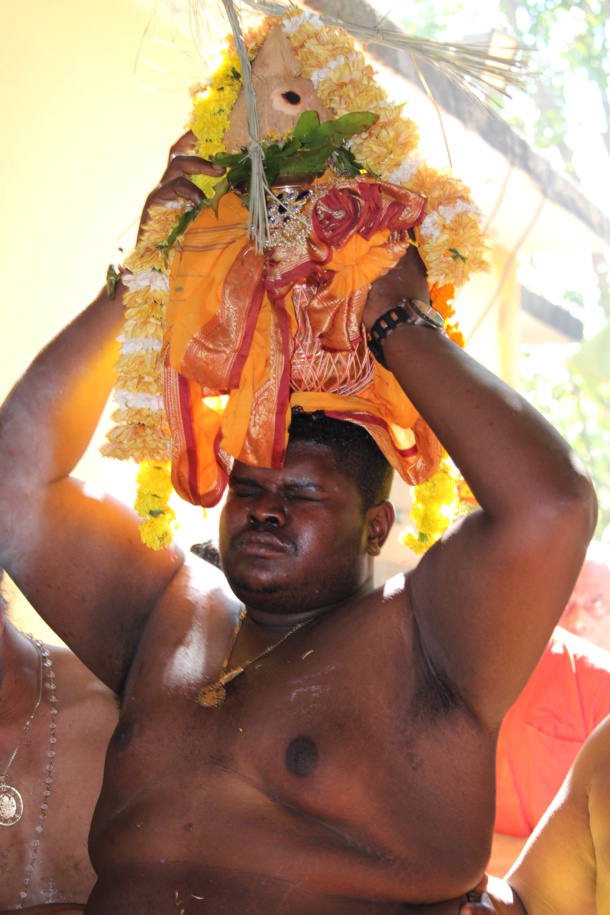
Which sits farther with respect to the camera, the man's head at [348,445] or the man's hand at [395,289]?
the man's head at [348,445]

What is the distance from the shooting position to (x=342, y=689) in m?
2.11

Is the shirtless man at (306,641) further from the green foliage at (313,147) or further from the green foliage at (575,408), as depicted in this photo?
the green foliage at (575,408)

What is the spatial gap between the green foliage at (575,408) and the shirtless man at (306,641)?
763 centimetres

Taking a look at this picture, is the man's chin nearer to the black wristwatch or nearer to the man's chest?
the man's chest

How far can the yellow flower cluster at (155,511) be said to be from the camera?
2.43m

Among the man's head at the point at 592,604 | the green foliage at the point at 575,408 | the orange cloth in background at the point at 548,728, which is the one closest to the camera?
the orange cloth in background at the point at 548,728

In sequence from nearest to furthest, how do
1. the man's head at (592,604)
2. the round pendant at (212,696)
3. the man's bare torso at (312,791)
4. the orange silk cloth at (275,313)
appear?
the man's bare torso at (312,791), the orange silk cloth at (275,313), the round pendant at (212,696), the man's head at (592,604)

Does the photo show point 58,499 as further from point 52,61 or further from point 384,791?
point 52,61

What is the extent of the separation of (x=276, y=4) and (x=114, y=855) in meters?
Answer: 2.14

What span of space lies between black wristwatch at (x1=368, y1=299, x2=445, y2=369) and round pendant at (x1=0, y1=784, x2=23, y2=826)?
4.99 feet

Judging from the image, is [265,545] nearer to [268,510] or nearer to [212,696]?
[268,510]

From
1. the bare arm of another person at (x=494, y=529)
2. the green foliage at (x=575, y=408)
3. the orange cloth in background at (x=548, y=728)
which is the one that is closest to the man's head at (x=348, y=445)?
the bare arm of another person at (x=494, y=529)

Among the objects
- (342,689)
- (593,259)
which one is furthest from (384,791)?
(593,259)

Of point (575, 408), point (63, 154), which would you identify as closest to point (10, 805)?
point (63, 154)
